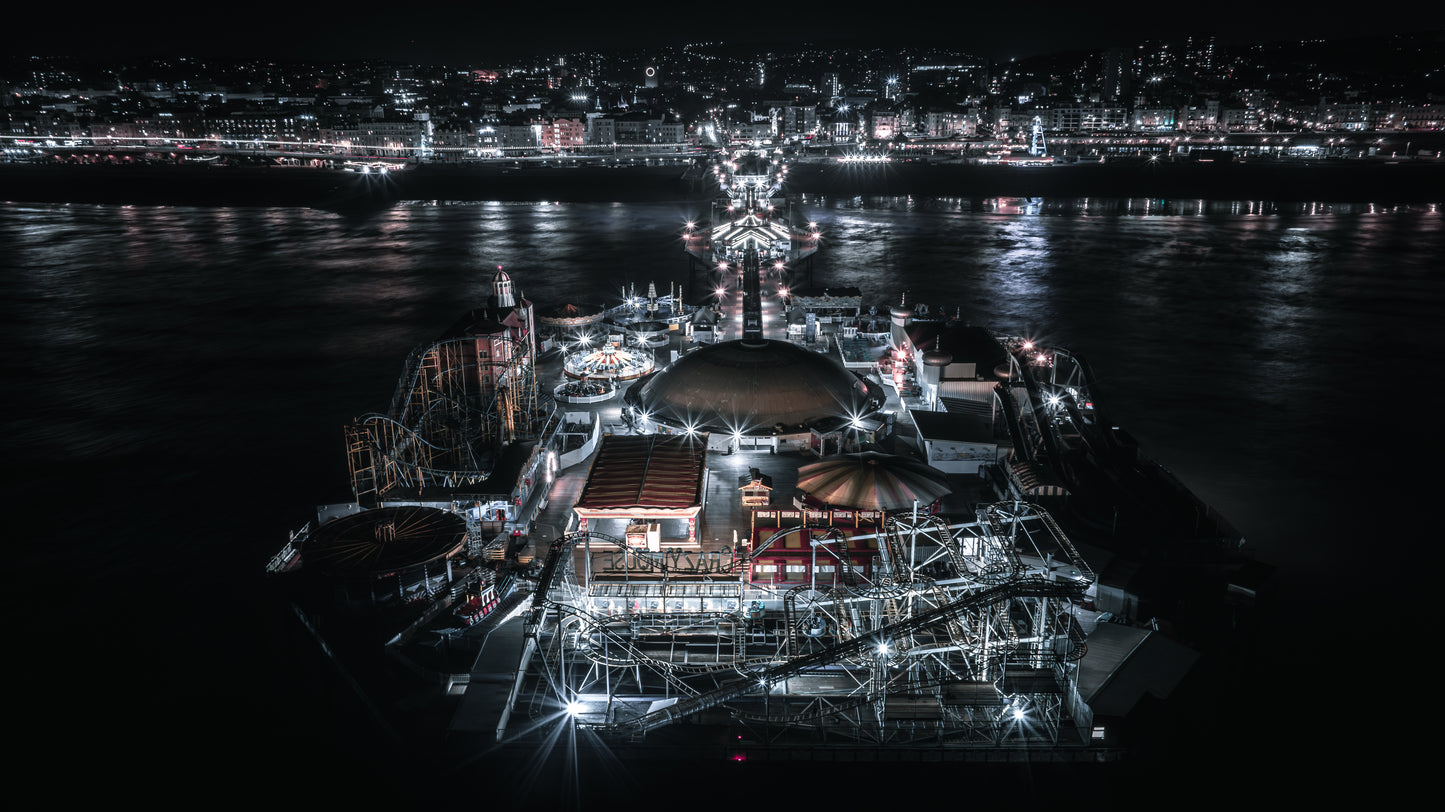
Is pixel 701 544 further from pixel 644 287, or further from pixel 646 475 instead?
pixel 644 287

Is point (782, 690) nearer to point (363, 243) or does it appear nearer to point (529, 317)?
point (529, 317)

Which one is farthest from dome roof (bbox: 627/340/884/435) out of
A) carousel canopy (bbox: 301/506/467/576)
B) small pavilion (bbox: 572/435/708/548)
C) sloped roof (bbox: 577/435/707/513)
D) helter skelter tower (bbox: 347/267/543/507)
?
carousel canopy (bbox: 301/506/467/576)

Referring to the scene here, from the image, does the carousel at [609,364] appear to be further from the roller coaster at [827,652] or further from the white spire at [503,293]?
the roller coaster at [827,652]

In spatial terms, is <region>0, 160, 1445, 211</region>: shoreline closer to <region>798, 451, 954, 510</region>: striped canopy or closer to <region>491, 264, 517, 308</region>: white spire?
<region>491, 264, 517, 308</region>: white spire

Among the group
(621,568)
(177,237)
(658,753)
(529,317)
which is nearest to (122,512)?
(529,317)

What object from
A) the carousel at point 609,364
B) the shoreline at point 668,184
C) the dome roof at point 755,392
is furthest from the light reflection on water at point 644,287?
the dome roof at point 755,392

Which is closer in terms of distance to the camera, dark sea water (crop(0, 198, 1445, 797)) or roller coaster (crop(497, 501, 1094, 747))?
roller coaster (crop(497, 501, 1094, 747))

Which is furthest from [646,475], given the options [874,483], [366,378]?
[366,378]
